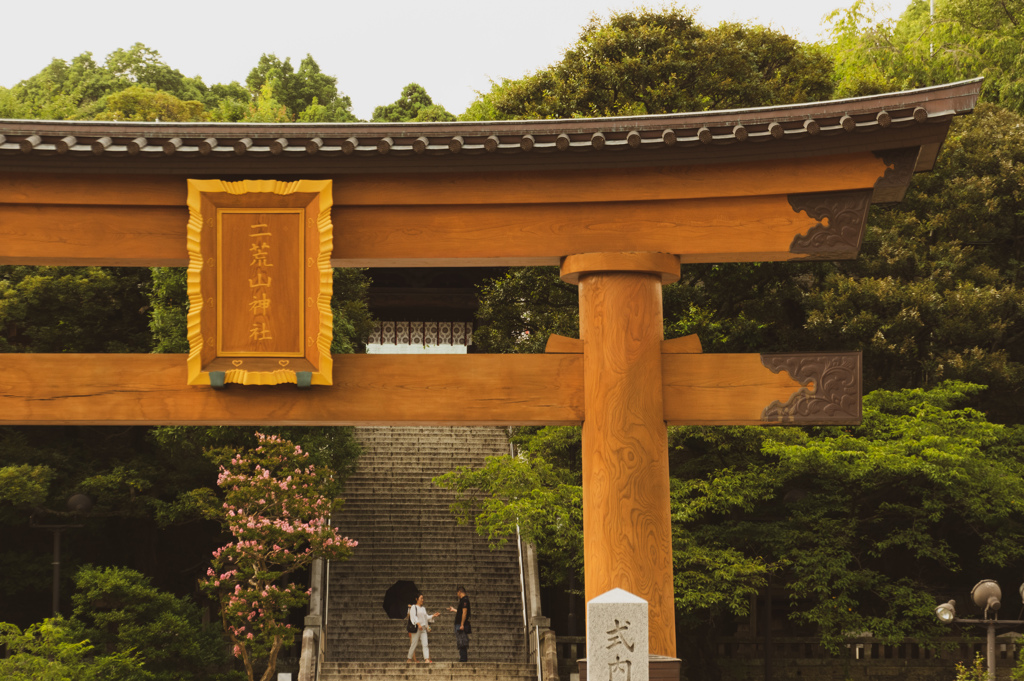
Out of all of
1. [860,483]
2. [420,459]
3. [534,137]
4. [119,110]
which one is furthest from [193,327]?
[119,110]

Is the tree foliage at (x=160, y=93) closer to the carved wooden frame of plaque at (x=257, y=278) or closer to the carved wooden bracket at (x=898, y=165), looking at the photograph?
the carved wooden frame of plaque at (x=257, y=278)

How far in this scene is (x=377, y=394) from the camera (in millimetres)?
8055

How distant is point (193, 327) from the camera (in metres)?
8.00

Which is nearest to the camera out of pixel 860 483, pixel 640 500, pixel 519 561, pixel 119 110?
pixel 640 500

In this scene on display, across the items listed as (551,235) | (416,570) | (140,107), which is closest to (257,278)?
(551,235)

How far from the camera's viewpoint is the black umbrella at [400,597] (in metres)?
19.8

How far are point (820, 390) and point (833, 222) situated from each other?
Result: 143cm

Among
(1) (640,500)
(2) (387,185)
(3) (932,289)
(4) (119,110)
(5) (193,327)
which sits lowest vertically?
(1) (640,500)

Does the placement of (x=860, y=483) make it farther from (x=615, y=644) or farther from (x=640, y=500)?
(x=615, y=644)

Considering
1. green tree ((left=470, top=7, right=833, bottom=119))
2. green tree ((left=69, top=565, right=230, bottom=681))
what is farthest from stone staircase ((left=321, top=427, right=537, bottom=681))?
green tree ((left=470, top=7, right=833, bottom=119))

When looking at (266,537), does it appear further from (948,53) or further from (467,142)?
(948,53)

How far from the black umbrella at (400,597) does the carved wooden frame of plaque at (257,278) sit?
1280 cm

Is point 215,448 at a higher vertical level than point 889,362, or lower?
lower

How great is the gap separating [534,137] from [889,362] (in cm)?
1265
